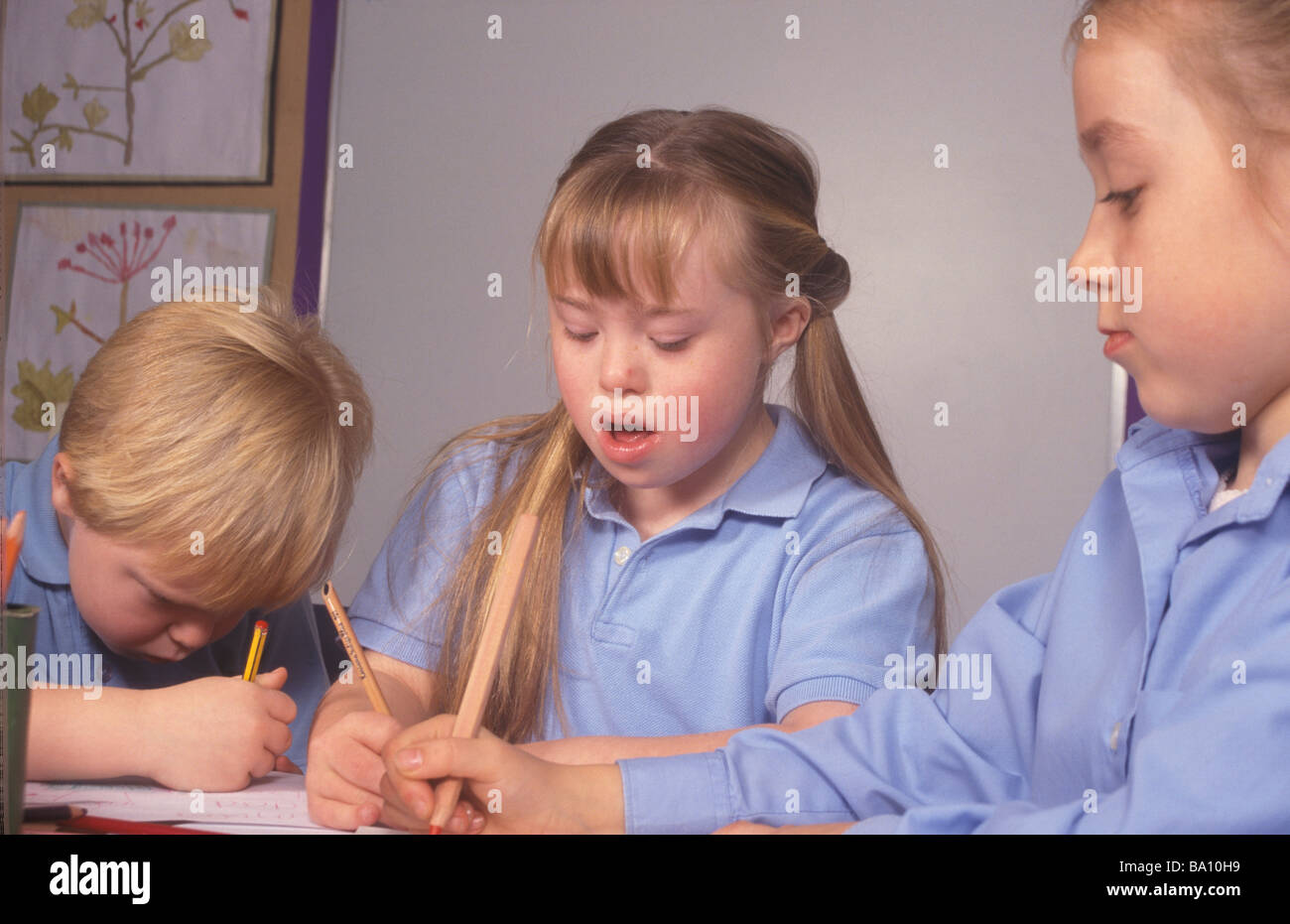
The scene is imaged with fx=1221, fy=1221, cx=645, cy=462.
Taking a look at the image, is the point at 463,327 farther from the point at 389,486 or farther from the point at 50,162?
the point at 50,162

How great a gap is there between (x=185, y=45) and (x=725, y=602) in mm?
495

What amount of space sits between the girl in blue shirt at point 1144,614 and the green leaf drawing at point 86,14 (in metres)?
0.52

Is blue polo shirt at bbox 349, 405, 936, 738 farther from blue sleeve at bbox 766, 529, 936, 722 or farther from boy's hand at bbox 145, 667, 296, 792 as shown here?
boy's hand at bbox 145, 667, 296, 792

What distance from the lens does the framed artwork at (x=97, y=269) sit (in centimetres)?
75

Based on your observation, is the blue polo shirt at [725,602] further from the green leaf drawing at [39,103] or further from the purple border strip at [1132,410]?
the green leaf drawing at [39,103]

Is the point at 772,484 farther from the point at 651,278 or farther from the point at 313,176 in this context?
the point at 313,176

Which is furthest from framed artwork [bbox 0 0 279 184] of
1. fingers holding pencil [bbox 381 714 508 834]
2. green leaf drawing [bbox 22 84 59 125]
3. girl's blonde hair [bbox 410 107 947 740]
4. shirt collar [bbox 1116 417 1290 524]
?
shirt collar [bbox 1116 417 1290 524]

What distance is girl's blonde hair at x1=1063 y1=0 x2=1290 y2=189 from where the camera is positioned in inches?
16.3

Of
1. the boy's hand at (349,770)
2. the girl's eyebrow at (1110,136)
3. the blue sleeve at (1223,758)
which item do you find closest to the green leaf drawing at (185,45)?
the boy's hand at (349,770)

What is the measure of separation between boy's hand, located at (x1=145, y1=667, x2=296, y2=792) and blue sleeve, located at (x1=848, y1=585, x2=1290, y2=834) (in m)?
0.38

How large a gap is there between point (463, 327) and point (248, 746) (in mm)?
269

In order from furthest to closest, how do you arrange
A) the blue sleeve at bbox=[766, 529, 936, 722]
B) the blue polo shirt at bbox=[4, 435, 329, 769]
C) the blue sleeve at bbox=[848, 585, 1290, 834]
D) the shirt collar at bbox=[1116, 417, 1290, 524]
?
the blue polo shirt at bbox=[4, 435, 329, 769] → the blue sleeve at bbox=[766, 529, 936, 722] → the shirt collar at bbox=[1116, 417, 1290, 524] → the blue sleeve at bbox=[848, 585, 1290, 834]

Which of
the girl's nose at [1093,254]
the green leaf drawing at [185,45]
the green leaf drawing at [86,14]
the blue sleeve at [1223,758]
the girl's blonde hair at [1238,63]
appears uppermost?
the green leaf drawing at [86,14]

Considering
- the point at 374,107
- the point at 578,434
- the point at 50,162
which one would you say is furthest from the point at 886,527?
the point at 50,162
